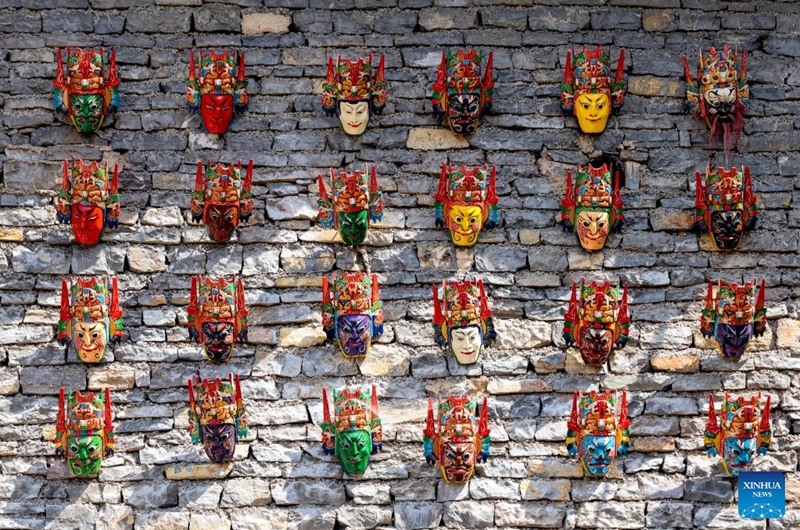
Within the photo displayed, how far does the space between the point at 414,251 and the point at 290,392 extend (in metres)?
1.20

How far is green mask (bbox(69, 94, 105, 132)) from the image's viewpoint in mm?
11594

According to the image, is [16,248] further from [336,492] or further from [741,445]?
[741,445]

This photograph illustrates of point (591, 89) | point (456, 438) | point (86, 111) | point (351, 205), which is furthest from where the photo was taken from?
point (591, 89)

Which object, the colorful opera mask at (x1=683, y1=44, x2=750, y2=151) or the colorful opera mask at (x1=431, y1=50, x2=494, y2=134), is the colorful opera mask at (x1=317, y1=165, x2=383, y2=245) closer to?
the colorful opera mask at (x1=431, y1=50, x2=494, y2=134)

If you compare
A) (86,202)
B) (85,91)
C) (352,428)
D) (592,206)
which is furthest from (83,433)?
(592,206)

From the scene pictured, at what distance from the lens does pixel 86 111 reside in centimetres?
1160

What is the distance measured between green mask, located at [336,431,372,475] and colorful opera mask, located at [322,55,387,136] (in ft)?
6.88

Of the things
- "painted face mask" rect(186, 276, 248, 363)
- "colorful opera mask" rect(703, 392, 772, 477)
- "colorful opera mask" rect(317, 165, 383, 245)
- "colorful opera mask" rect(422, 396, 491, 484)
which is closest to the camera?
"colorful opera mask" rect(422, 396, 491, 484)

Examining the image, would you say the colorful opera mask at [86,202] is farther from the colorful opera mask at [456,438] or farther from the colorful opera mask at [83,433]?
the colorful opera mask at [456,438]

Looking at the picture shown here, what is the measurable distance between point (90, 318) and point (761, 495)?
418 cm

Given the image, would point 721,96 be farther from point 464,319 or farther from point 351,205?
point 351,205

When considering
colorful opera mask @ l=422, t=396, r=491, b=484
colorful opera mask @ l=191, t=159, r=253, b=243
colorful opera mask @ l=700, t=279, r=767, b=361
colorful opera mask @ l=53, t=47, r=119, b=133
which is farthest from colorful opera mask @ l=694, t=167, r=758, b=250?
colorful opera mask @ l=53, t=47, r=119, b=133

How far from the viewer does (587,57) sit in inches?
461

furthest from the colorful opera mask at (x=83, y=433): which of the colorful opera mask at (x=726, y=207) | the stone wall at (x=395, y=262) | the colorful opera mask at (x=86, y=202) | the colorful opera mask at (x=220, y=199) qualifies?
the colorful opera mask at (x=726, y=207)
